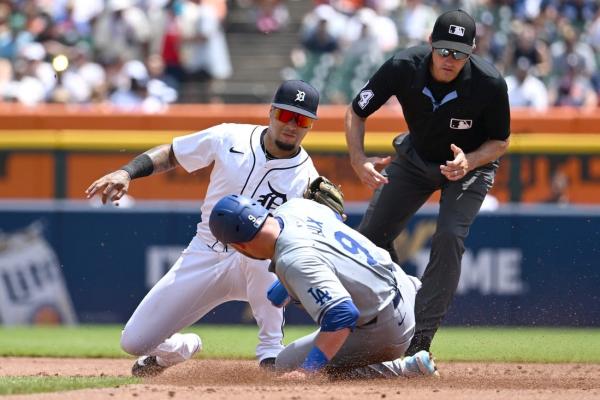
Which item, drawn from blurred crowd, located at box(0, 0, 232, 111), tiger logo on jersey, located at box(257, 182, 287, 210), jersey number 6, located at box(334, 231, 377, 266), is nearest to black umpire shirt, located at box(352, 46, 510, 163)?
tiger logo on jersey, located at box(257, 182, 287, 210)

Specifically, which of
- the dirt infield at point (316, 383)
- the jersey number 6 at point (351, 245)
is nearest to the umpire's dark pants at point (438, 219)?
the dirt infield at point (316, 383)

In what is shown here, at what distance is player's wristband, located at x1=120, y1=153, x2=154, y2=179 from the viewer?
7.72 meters

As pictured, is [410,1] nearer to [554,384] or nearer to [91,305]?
[91,305]

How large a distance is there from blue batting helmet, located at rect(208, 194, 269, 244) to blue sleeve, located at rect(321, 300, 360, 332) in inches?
23.5

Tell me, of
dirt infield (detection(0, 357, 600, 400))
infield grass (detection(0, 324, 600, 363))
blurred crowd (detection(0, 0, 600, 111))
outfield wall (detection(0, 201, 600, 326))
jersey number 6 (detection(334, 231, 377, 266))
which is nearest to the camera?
dirt infield (detection(0, 357, 600, 400))

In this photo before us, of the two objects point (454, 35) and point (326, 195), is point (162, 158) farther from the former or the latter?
point (454, 35)

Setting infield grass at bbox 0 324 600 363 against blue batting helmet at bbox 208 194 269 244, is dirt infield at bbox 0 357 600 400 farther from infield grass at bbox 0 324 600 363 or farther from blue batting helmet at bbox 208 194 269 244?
blue batting helmet at bbox 208 194 269 244

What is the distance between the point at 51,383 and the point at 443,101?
3.06 meters

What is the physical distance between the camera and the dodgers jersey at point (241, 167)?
7844mm

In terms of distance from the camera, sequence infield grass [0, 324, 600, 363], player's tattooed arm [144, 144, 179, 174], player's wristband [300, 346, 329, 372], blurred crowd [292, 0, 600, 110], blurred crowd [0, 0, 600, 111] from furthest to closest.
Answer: blurred crowd [0, 0, 600, 111] → blurred crowd [292, 0, 600, 110] → infield grass [0, 324, 600, 363] → player's tattooed arm [144, 144, 179, 174] → player's wristband [300, 346, 329, 372]

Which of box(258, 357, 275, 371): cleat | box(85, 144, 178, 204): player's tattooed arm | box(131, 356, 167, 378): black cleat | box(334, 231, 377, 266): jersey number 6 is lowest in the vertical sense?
box(131, 356, 167, 378): black cleat

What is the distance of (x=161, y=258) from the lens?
12.5 m

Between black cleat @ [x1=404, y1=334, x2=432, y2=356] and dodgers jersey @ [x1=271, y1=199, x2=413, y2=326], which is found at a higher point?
dodgers jersey @ [x1=271, y1=199, x2=413, y2=326]

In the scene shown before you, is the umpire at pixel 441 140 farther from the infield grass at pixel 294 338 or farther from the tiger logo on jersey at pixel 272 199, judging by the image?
the infield grass at pixel 294 338
